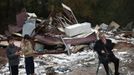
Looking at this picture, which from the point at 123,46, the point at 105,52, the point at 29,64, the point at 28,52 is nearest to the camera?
the point at 105,52

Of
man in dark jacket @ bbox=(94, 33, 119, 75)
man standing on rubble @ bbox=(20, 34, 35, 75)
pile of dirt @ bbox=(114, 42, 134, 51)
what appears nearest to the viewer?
man in dark jacket @ bbox=(94, 33, 119, 75)

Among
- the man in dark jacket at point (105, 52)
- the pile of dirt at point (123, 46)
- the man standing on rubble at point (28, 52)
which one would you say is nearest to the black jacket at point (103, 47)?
the man in dark jacket at point (105, 52)

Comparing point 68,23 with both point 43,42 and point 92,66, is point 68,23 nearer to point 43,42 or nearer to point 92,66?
point 43,42

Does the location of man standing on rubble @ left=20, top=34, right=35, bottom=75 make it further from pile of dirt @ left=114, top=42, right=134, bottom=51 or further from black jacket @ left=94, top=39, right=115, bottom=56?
pile of dirt @ left=114, top=42, right=134, bottom=51

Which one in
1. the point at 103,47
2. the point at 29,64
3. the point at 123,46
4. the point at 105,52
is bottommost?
the point at 29,64

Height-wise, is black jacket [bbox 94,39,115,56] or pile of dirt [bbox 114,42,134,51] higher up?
pile of dirt [bbox 114,42,134,51]

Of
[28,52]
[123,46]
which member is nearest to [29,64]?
[28,52]

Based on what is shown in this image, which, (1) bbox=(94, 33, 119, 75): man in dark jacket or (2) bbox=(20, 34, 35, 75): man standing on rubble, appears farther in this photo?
(2) bbox=(20, 34, 35, 75): man standing on rubble

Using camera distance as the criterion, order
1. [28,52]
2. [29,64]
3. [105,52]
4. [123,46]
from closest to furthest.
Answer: [105,52]
[28,52]
[29,64]
[123,46]

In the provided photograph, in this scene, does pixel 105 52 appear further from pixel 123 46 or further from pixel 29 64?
pixel 123 46

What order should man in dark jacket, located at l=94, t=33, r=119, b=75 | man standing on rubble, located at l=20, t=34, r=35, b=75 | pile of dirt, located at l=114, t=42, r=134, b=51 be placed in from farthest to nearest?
1. pile of dirt, located at l=114, t=42, r=134, b=51
2. man standing on rubble, located at l=20, t=34, r=35, b=75
3. man in dark jacket, located at l=94, t=33, r=119, b=75

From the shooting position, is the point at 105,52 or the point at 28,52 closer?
the point at 105,52

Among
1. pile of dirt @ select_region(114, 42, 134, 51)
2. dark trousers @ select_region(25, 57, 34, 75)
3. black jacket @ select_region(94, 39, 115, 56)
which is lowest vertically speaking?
dark trousers @ select_region(25, 57, 34, 75)

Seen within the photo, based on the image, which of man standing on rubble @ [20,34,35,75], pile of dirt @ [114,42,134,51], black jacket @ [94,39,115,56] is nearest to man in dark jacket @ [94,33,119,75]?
black jacket @ [94,39,115,56]
